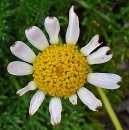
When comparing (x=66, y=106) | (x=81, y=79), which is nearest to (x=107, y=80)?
(x=81, y=79)

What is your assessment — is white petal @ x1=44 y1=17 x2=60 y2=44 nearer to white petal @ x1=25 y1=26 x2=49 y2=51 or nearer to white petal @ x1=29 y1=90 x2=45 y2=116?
white petal @ x1=25 y1=26 x2=49 y2=51

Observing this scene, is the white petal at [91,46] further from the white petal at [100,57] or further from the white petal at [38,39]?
the white petal at [38,39]

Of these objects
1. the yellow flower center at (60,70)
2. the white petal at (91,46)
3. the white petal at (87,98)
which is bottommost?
the white petal at (87,98)

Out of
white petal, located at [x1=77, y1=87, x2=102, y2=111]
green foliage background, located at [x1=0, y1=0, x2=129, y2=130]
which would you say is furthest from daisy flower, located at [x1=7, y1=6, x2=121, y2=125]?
green foliage background, located at [x1=0, y1=0, x2=129, y2=130]

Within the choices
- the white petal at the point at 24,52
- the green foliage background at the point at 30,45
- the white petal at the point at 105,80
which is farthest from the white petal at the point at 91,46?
the green foliage background at the point at 30,45

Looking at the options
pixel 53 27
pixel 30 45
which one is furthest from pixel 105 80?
pixel 30 45

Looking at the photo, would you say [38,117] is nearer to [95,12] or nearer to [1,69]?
[1,69]
